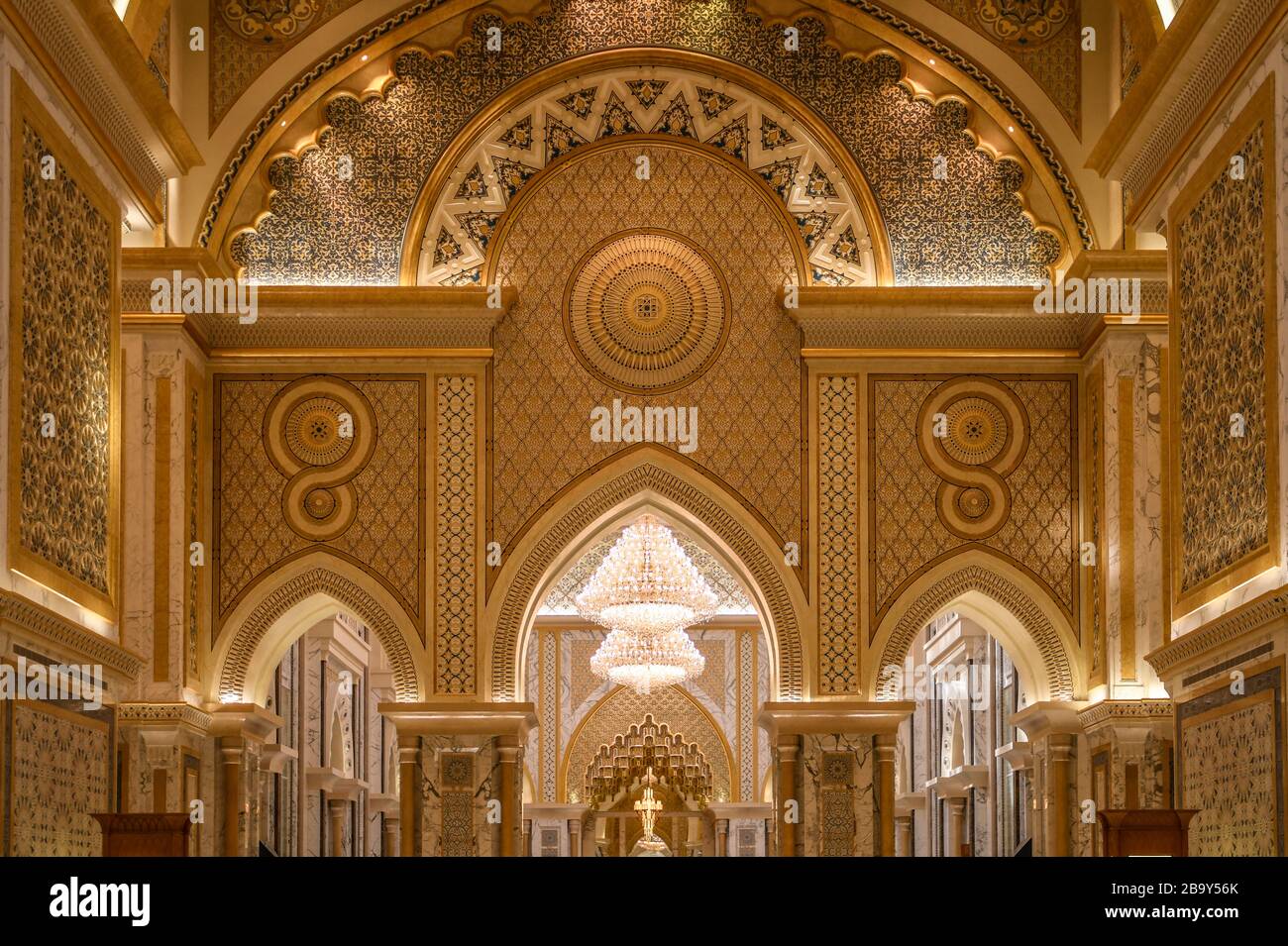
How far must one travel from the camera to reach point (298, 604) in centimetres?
1216

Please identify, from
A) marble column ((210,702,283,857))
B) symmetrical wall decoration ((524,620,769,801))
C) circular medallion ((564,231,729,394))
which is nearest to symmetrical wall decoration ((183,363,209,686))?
marble column ((210,702,283,857))

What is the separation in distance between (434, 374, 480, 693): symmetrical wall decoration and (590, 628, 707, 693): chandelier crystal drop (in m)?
5.76

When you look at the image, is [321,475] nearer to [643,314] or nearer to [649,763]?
[643,314]

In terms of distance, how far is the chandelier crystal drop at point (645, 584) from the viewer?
17078 millimetres

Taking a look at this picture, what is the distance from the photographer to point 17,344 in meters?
7.03

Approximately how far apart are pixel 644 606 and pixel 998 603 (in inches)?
214

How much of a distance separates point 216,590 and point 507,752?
85.8 inches

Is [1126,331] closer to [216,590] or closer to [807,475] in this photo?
[807,475]

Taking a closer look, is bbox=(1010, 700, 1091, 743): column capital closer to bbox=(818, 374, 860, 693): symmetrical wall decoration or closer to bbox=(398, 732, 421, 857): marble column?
bbox=(818, 374, 860, 693): symmetrical wall decoration

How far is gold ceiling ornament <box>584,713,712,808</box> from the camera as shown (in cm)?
2103

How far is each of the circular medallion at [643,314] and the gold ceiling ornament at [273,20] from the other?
2.43m

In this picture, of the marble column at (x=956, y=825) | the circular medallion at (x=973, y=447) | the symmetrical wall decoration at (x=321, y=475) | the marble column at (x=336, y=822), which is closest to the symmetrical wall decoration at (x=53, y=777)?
the symmetrical wall decoration at (x=321, y=475)
